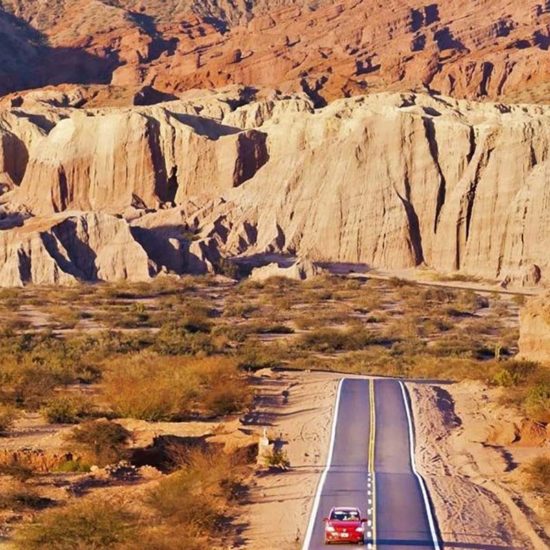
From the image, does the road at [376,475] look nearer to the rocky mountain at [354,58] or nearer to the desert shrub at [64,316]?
the desert shrub at [64,316]

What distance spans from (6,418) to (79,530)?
13304 mm

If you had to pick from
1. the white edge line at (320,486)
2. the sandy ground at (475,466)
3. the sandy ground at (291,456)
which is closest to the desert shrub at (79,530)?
the sandy ground at (291,456)

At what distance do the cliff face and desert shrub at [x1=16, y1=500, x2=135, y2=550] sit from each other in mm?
58687

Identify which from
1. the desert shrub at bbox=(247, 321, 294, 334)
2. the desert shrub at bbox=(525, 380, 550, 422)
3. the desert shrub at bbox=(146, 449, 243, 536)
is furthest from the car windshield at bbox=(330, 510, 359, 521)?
the desert shrub at bbox=(247, 321, 294, 334)

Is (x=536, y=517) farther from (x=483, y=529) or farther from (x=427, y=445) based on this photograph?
(x=427, y=445)

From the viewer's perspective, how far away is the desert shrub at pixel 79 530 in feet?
67.8

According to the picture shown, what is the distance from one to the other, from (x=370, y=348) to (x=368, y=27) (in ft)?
447

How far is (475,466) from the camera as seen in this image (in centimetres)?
2936

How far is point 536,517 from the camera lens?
24.4 metres

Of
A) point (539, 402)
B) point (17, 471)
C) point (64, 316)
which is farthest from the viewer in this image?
point (64, 316)

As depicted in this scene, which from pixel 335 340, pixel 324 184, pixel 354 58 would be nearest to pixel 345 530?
pixel 335 340

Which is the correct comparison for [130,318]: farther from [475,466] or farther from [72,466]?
[475,466]

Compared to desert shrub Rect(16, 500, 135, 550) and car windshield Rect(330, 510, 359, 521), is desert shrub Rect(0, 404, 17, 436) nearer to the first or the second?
desert shrub Rect(16, 500, 135, 550)

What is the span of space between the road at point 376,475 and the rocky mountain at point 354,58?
112 metres
